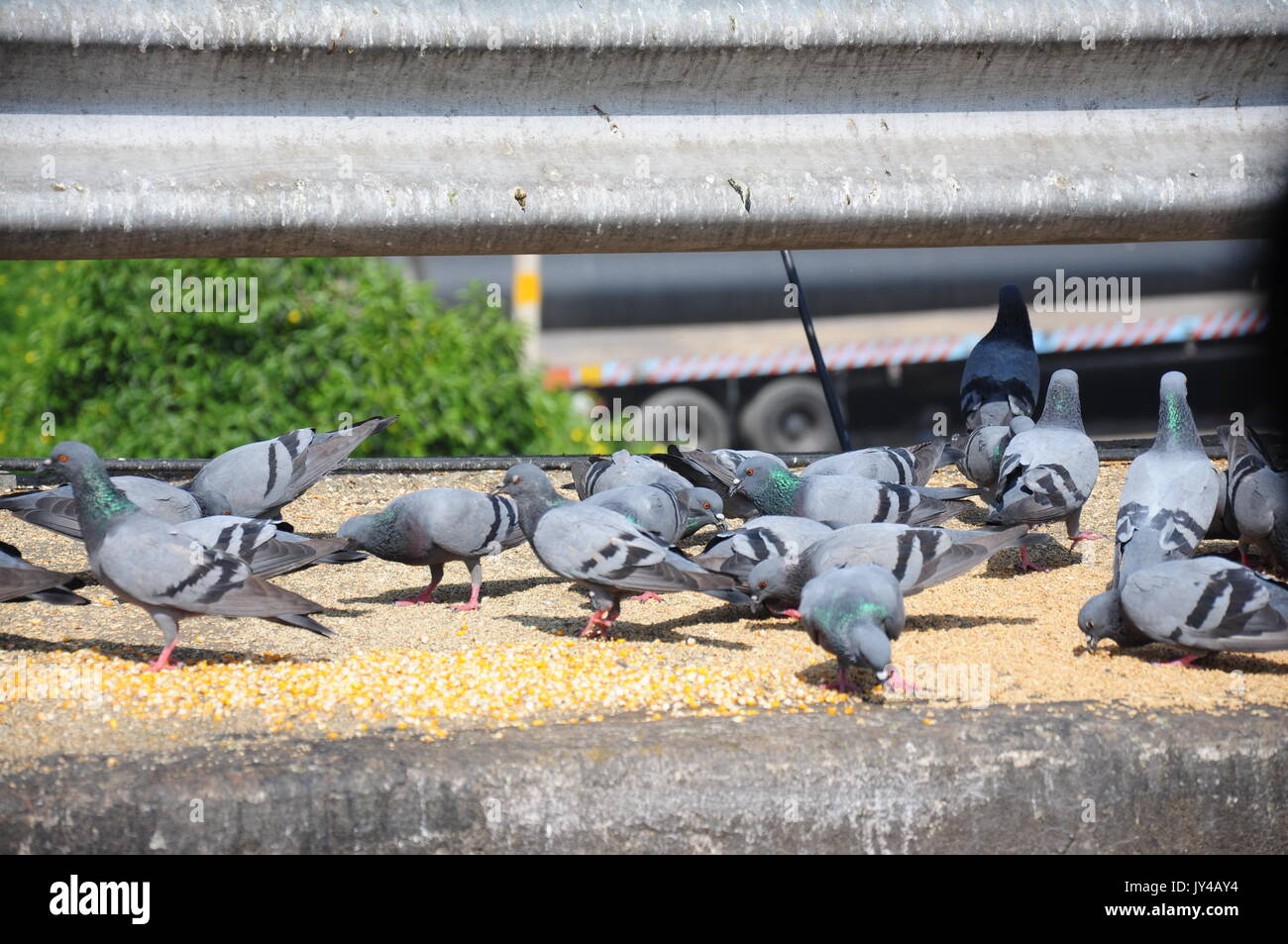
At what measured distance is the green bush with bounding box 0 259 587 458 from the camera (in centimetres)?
840

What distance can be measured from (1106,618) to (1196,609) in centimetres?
27

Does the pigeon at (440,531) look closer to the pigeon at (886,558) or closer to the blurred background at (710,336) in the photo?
the pigeon at (886,558)

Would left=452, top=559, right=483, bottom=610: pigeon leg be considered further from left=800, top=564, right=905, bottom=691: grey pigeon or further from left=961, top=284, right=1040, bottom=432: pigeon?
left=961, top=284, right=1040, bottom=432: pigeon

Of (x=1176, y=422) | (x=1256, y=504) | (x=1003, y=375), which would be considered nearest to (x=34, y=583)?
(x=1176, y=422)

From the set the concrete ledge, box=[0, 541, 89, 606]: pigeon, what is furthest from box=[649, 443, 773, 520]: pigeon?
box=[0, 541, 89, 606]: pigeon

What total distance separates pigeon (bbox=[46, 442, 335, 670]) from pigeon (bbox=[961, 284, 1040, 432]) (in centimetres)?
334

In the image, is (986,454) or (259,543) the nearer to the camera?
(259,543)

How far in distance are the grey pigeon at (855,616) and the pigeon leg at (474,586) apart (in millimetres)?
1227

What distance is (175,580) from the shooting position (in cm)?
386

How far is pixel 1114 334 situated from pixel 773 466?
8.98m

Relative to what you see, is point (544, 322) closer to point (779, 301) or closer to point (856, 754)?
point (779, 301)

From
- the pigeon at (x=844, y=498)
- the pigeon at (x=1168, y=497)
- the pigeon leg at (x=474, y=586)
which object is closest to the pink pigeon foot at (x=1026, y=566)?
the pigeon at (x=844, y=498)

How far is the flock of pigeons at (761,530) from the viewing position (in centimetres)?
375

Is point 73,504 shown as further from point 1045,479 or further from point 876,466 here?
point 1045,479
